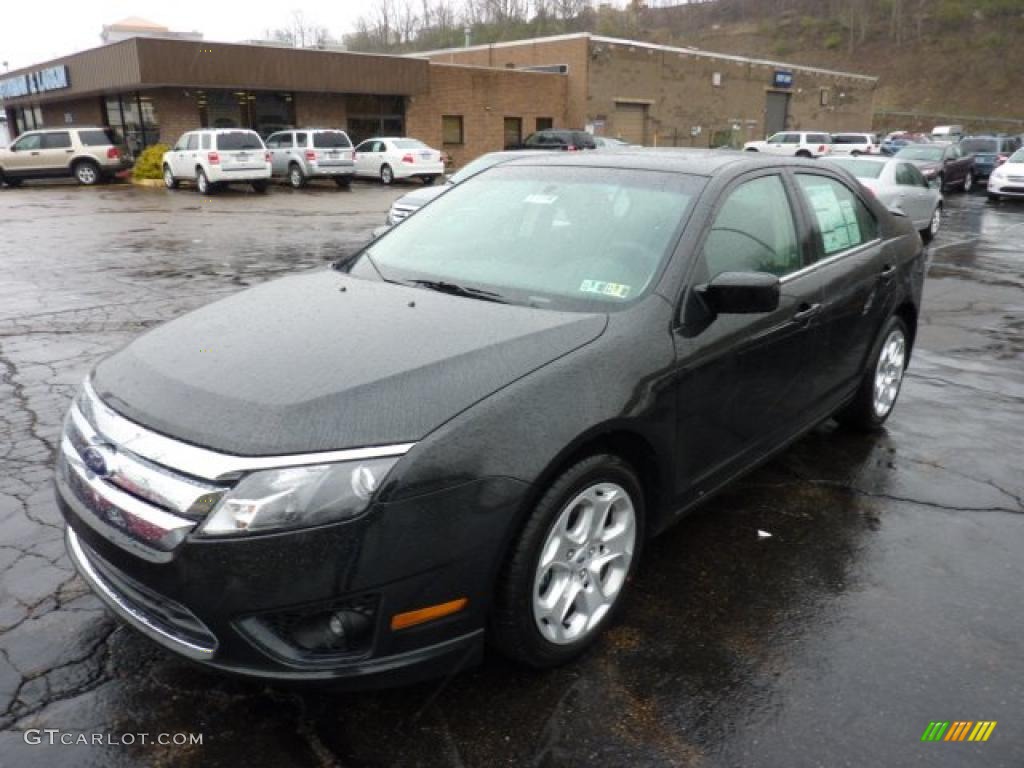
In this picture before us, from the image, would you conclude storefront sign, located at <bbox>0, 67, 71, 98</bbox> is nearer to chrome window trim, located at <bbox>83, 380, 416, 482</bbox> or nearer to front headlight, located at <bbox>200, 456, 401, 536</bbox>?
chrome window trim, located at <bbox>83, 380, 416, 482</bbox>

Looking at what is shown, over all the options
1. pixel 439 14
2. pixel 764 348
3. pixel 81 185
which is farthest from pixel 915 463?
pixel 439 14

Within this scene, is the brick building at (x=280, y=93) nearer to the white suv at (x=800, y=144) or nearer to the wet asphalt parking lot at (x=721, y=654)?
the white suv at (x=800, y=144)

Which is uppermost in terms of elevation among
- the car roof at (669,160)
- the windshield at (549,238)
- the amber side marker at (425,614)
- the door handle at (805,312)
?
the car roof at (669,160)

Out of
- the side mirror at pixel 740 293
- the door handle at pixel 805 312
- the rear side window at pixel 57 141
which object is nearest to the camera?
the side mirror at pixel 740 293

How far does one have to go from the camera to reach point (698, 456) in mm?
3119

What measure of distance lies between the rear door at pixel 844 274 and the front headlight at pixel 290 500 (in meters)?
2.63

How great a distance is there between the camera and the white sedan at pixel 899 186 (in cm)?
1304

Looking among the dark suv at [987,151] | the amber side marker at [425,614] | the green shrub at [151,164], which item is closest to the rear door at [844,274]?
the amber side marker at [425,614]

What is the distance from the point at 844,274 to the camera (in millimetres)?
4082

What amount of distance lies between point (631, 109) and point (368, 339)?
4143 cm

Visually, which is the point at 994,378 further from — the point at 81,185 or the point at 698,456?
the point at 81,185

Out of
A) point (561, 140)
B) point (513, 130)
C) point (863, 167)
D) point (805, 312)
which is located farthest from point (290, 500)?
point (513, 130)

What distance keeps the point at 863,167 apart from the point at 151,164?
22.3 m

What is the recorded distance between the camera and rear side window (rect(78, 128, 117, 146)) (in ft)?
83.5
